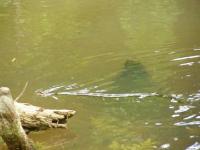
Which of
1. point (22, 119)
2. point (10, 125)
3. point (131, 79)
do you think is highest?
point (10, 125)

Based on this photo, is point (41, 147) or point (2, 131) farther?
point (41, 147)

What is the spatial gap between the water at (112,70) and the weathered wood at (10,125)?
28.1 inches

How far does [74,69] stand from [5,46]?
3.02 meters

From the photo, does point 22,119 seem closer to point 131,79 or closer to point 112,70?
point 131,79

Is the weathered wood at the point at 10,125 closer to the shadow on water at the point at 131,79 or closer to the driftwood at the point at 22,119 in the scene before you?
the driftwood at the point at 22,119

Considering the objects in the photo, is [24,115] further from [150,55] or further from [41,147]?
[150,55]

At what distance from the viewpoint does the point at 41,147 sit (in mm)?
6434

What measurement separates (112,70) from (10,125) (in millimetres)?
3745

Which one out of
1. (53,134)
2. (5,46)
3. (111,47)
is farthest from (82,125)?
(5,46)

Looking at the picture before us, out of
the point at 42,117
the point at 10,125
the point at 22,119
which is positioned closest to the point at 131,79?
the point at 42,117

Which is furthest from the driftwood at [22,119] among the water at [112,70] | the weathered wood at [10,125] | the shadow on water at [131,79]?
the shadow on water at [131,79]

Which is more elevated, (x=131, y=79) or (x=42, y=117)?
(x=42, y=117)

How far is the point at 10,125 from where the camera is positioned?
19.0 ft

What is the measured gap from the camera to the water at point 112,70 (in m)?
6.71
